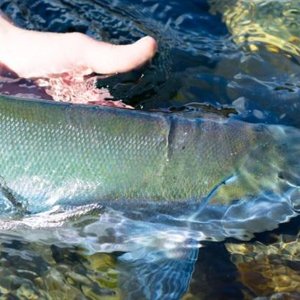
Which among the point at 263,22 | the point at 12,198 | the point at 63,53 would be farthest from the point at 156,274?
the point at 263,22

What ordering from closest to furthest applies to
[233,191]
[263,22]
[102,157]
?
[102,157]
[233,191]
[263,22]

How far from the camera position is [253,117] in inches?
138

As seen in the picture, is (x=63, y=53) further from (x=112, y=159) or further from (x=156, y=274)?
(x=156, y=274)

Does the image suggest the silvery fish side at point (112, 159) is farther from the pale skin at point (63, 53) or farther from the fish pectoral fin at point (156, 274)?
the pale skin at point (63, 53)

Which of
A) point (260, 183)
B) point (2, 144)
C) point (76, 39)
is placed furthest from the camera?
point (76, 39)

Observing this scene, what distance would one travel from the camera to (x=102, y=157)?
2.68 meters

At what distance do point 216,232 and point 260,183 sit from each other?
0.29 meters

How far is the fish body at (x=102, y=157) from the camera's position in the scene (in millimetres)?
2654

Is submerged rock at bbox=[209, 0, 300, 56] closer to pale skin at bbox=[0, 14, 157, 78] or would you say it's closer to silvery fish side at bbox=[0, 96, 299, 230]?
pale skin at bbox=[0, 14, 157, 78]

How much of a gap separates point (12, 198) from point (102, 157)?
391mm

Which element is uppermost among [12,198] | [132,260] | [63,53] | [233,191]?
[63,53]

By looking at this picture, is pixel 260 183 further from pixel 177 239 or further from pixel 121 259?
pixel 121 259

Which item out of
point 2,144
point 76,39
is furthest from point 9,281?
point 76,39

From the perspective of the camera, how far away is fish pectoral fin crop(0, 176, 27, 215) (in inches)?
105
